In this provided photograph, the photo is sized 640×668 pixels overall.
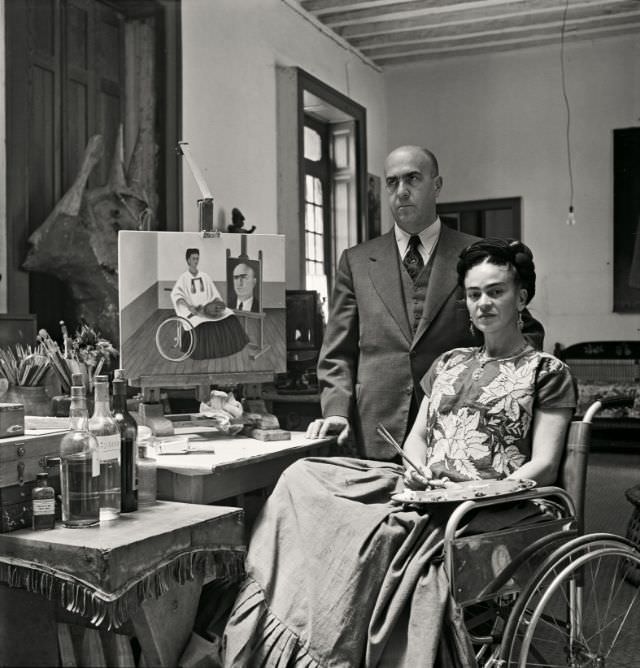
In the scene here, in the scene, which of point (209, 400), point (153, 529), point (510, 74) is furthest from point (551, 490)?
point (510, 74)

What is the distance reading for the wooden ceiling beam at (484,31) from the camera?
709cm

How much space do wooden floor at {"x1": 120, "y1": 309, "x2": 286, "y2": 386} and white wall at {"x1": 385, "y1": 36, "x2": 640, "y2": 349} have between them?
5.61 metres

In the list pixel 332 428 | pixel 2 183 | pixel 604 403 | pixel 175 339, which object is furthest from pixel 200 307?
pixel 604 403

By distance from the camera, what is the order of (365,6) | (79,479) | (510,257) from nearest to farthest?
(79,479), (510,257), (365,6)

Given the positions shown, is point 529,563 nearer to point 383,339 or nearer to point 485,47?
point 383,339

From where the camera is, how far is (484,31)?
288 inches

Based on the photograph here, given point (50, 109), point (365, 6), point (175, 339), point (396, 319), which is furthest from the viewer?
point (365, 6)

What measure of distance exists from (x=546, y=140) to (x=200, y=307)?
20.0 ft

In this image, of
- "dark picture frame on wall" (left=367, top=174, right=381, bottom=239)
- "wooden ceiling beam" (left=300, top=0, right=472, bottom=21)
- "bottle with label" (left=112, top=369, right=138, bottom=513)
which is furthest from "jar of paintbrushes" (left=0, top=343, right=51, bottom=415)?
"dark picture frame on wall" (left=367, top=174, right=381, bottom=239)

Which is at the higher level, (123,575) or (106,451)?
(106,451)

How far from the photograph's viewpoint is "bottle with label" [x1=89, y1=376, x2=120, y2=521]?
212 centimetres

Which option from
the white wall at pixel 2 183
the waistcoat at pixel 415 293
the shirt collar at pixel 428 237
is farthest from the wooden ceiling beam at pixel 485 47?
the waistcoat at pixel 415 293

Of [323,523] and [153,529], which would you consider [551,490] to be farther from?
[153,529]

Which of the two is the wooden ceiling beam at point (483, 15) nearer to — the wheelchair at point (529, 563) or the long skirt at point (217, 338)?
the long skirt at point (217, 338)
